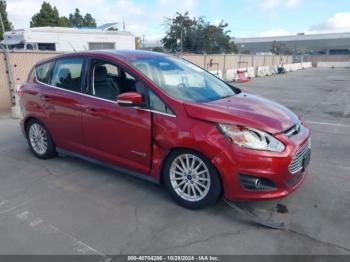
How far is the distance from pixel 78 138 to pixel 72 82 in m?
0.76

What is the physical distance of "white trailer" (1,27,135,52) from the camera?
1617 centimetres

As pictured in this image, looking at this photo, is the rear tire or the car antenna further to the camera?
the rear tire

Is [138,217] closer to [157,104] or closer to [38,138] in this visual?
[157,104]

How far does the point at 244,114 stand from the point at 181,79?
1.04 m

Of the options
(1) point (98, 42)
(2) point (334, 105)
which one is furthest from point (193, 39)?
(2) point (334, 105)

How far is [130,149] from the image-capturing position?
3.70m

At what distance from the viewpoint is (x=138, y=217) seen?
330cm

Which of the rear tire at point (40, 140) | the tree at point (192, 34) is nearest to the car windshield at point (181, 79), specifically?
the rear tire at point (40, 140)

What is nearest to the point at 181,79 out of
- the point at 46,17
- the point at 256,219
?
the point at 256,219

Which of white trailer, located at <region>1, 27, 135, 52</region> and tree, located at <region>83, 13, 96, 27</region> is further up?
tree, located at <region>83, 13, 96, 27</region>

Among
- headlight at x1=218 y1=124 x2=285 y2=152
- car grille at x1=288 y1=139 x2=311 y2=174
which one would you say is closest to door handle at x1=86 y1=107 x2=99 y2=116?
headlight at x1=218 y1=124 x2=285 y2=152

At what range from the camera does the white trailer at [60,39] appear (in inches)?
637

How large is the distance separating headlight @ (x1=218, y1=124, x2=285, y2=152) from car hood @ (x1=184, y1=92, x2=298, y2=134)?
0.17 ft

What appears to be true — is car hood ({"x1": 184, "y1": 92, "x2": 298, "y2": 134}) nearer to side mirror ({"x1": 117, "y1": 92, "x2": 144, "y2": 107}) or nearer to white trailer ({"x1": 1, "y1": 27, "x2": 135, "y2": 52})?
side mirror ({"x1": 117, "y1": 92, "x2": 144, "y2": 107})
